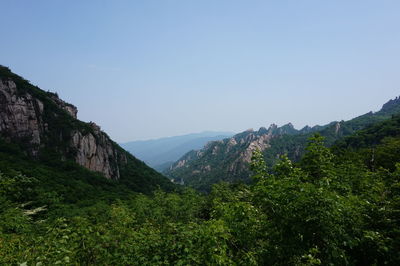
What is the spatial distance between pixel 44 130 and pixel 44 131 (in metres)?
0.39

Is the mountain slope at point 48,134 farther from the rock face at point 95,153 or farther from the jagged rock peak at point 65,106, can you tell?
the jagged rock peak at point 65,106

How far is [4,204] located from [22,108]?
7012 cm

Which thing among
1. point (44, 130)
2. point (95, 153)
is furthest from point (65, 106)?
point (95, 153)

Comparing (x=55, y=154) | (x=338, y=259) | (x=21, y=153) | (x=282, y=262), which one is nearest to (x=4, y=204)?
(x=282, y=262)

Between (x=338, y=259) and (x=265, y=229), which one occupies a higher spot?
(x=265, y=229)

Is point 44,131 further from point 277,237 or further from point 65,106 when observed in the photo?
point 277,237

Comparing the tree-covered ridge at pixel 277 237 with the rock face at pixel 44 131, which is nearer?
the tree-covered ridge at pixel 277 237

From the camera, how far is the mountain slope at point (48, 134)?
76.3 meters

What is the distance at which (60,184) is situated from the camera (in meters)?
61.4

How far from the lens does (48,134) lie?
3337 inches

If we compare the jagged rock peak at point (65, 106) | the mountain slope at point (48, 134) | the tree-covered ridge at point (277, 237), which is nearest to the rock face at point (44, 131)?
the mountain slope at point (48, 134)

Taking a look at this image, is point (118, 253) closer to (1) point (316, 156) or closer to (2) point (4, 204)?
(1) point (316, 156)

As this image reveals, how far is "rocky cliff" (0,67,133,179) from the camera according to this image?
7650 cm

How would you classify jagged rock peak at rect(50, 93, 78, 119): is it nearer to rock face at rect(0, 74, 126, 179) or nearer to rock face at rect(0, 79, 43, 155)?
rock face at rect(0, 74, 126, 179)
